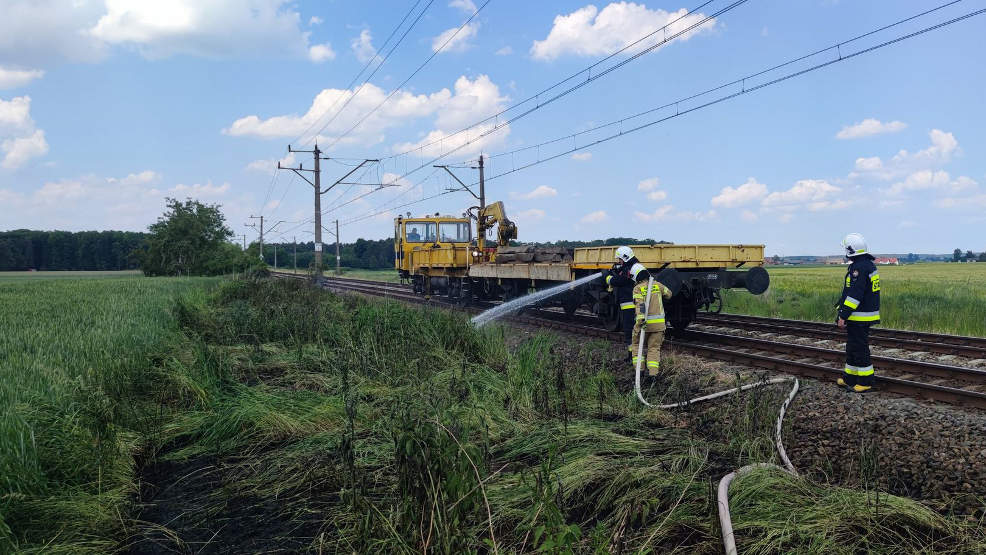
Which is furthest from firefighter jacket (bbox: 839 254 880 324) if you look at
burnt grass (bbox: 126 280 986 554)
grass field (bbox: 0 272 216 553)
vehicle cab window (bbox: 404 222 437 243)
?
vehicle cab window (bbox: 404 222 437 243)

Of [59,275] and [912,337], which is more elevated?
[59,275]

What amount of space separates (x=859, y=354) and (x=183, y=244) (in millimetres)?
57034

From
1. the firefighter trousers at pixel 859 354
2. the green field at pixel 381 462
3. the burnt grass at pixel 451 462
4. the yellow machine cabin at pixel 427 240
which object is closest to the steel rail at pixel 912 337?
the firefighter trousers at pixel 859 354

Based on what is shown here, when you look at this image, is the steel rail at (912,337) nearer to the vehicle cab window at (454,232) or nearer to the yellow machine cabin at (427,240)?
the yellow machine cabin at (427,240)

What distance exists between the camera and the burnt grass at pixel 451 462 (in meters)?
3.33

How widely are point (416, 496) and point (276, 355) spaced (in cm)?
609

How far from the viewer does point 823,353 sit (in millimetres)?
9031

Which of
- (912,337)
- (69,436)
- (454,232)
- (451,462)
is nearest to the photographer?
(451,462)

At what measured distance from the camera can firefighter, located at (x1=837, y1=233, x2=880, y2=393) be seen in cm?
697

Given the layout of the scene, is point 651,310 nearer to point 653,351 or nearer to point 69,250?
point 653,351

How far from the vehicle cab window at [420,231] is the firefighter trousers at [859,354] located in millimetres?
16155

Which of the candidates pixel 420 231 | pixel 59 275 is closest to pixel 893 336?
pixel 420 231

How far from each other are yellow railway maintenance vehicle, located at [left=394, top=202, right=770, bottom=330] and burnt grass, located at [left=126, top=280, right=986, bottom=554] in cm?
276

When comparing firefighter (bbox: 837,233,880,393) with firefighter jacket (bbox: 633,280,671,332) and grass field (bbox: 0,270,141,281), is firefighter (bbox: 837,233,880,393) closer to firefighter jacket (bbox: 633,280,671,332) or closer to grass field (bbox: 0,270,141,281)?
firefighter jacket (bbox: 633,280,671,332)
